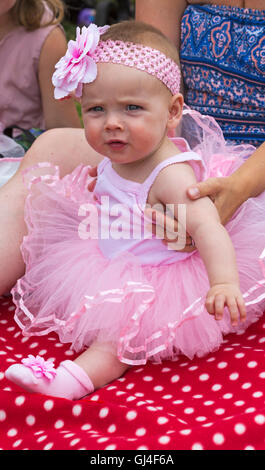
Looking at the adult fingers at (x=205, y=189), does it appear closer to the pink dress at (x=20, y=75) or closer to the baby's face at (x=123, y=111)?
the baby's face at (x=123, y=111)

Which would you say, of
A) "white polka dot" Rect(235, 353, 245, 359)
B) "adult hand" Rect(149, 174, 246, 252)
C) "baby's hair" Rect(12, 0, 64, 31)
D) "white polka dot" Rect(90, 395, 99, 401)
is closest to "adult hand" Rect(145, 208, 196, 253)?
"adult hand" Rect(149, 174, 246, 252)

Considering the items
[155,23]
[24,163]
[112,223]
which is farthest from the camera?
[155,23]

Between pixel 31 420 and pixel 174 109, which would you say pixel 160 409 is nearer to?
pixel 31 420

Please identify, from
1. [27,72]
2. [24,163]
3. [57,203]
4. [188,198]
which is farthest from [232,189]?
[27,72]

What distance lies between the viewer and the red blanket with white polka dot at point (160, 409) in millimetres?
1037

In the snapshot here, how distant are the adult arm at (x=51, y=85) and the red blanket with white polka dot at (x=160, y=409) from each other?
3.50 feet

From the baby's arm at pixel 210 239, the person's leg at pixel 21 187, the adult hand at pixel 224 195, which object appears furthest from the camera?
the person's leg at pixel 21 187

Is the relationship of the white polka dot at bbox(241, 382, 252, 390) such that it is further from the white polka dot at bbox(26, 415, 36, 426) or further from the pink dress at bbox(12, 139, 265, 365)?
the white polka dot at bbox(26, 415, 36, 426)

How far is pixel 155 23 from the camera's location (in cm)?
186

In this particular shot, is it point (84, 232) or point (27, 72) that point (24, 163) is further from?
point (27, 72)

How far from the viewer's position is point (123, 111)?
1.28 metres

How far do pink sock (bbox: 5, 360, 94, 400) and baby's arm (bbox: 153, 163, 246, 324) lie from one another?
296mm

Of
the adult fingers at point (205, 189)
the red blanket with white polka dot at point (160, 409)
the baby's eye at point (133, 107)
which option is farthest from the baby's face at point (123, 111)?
the red blanket with white polka dot at point (160, 409)

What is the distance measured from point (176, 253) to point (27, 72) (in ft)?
3.66
